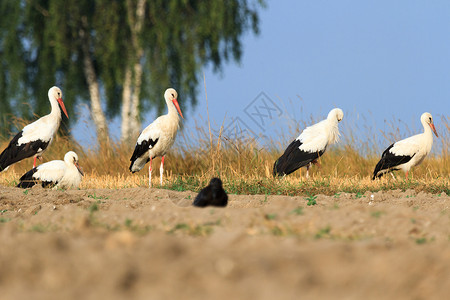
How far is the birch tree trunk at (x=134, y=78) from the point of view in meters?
19.0

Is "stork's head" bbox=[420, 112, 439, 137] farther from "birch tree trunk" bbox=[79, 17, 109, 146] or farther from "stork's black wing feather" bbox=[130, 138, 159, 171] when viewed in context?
"birch tree trunk" bbox=[79, 17, 109, 146]

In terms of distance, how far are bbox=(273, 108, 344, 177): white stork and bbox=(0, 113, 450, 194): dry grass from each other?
9.1 inches

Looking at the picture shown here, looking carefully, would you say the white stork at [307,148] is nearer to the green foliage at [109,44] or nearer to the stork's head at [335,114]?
the stork's head at [335,114]

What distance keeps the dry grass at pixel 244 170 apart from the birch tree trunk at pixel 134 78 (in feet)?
13.6

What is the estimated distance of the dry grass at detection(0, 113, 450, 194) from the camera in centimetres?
917

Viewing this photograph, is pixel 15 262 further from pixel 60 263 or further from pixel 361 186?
pixel 361 186

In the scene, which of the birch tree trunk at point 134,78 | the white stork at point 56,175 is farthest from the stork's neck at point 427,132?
the birch tree trunk at point 134,78

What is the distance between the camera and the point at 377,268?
8.71 ft

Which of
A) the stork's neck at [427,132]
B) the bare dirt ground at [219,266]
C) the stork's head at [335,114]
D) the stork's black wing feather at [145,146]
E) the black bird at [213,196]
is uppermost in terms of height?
the stork's head at [335,114]

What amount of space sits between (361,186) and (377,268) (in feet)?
22.3

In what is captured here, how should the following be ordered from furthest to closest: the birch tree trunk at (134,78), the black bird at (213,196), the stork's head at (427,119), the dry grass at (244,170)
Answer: the birch tree trunk at (134,78) → the stork's head at (427,119) → the dry grass at (244,170) → the black bird at (213,196)

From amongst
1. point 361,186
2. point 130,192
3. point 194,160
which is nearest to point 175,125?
point 194,160

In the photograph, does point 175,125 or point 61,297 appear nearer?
point 61,297

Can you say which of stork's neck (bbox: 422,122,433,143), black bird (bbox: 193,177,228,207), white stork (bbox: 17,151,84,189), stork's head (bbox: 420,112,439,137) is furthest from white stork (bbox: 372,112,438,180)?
black bird (bbox: 193,177,228,207)
